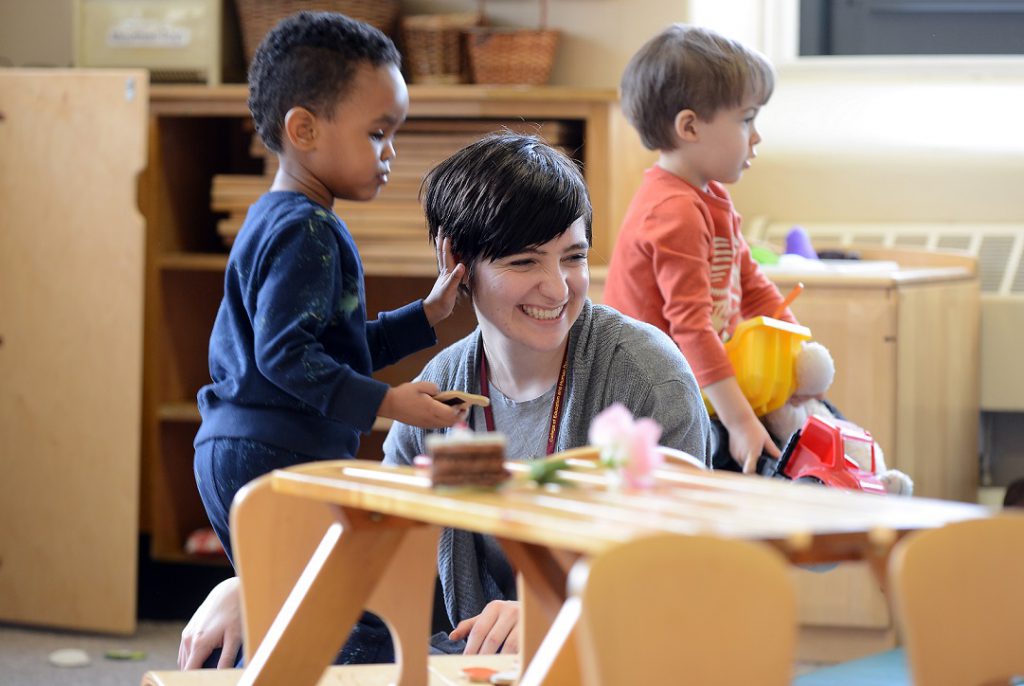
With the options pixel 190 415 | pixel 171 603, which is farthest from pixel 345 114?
pixel 171 603

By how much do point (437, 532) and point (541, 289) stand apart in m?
0.34

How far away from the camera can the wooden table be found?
28.8 inches

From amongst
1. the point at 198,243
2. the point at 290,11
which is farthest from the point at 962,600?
the point at 198,243

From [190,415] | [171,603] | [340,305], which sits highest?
[340,305]

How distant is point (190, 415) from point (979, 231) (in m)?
1.74

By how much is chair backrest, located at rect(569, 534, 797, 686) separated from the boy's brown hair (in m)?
1.43

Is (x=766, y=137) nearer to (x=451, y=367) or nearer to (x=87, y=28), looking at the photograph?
(x=87, y=28)

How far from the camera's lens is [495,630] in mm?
1319

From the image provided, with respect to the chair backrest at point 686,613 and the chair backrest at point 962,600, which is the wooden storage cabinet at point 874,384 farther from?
the chair backrest at point 686,613

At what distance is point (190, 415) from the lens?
2.82 m

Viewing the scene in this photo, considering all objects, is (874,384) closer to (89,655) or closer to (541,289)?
(541,289)

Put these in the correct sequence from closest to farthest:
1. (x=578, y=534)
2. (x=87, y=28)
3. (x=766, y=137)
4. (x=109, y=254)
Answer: (x=578, y=534)
(x=109, y=254)
(x=87, y=28)
(x=766, y=137)

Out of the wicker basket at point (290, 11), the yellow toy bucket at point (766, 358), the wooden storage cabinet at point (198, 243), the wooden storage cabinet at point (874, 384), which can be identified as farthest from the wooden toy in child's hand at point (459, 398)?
the wicker basket at point (290, 11)

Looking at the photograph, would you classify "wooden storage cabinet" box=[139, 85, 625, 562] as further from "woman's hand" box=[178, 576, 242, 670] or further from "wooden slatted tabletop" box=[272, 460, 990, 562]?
"wooden slatted tabletop" box=[272, 460, 990, 562]
